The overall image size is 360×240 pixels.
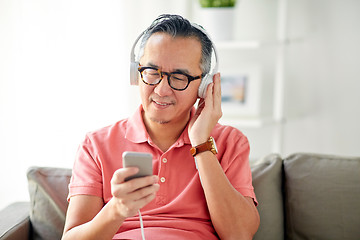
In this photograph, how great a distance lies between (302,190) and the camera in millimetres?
1839

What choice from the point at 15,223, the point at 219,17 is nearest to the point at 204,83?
the point at 15,223

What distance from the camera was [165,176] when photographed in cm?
156

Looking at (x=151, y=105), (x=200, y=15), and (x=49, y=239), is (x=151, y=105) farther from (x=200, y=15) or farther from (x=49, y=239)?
(x=200, y=15)

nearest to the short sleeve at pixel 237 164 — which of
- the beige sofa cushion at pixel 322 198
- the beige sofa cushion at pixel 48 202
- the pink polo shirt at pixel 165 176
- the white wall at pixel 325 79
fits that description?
the pink polo shirt at pixel 165 176

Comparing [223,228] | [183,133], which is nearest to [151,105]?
[183,133]

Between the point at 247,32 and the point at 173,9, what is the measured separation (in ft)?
1.60

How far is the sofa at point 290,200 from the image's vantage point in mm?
1743

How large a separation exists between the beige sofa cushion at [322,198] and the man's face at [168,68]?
62cm

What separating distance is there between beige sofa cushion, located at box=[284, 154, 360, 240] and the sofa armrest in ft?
3.39

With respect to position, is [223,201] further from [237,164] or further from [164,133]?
[164,133]

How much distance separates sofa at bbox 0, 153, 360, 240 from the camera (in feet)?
5.72

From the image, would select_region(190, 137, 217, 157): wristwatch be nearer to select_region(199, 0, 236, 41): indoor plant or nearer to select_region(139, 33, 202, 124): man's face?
select_region(139, 33, 202, 124): man's face

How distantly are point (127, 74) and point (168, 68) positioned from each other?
143cm

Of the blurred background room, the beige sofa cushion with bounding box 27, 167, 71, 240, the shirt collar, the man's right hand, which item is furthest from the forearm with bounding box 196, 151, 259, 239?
the blurred background room
